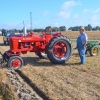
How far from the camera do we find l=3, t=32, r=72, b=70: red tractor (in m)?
9.64

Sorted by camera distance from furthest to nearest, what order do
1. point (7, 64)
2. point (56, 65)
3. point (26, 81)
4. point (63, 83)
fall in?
point (56, 65) → point (7, 64) → point (26, 81) → point (63, 83)

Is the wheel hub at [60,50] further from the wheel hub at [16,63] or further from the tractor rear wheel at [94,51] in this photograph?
the tractor rear wheel at [94,51]

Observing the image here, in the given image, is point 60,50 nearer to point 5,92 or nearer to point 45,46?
point 45,46

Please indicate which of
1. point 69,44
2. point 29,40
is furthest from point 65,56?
point 29,40

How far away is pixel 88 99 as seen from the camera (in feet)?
18.1

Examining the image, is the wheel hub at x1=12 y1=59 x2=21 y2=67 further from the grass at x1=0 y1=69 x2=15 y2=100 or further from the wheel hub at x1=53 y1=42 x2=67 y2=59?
the grass at x1=0 y1=69 x2=15 y2=100

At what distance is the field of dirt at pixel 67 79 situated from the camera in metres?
5.84

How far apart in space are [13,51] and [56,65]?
1.77 metres

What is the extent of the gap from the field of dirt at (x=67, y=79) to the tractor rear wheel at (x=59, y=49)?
0.84 ft

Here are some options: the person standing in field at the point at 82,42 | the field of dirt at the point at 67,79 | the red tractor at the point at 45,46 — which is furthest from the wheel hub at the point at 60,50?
the person standing in field at the point at 82,42

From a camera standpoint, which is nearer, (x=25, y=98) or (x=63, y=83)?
(x=25, y=98)

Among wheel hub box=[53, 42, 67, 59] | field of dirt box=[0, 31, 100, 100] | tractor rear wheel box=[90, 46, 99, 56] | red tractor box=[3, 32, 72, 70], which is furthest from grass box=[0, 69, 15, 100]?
tractor rear wheel box=[90, 46, 99, 56]

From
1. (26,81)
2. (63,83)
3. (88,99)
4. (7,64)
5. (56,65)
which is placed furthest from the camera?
(56,65)

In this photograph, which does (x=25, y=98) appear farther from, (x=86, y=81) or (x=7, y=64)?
(x=7, y=64)
